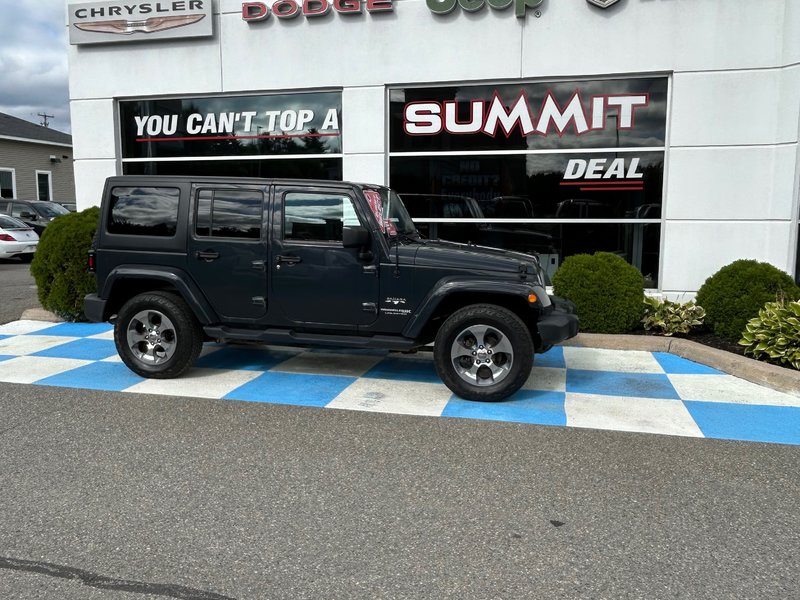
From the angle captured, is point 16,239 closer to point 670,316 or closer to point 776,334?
point 670,316

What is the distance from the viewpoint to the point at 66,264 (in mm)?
9445

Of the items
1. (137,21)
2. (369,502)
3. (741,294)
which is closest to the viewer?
(369,502)

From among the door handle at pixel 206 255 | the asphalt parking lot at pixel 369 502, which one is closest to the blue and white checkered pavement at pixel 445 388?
the asphalt parking lot at pixel 369 502

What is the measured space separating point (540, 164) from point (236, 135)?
15.9ft

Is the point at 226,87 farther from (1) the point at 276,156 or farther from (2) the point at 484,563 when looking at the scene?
(2) the point at 484,563

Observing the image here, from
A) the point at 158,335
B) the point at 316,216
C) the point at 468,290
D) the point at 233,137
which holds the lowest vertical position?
the point at 158,335

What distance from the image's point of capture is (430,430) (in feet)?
17.3

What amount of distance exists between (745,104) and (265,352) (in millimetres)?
6996

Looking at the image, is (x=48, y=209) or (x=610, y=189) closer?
(x=610, y=189)

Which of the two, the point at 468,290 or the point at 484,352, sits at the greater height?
the point at 468,290

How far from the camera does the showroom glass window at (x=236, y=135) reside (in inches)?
426

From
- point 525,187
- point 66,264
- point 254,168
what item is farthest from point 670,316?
point 66,264

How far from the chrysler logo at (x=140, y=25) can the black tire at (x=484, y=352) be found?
7560mm

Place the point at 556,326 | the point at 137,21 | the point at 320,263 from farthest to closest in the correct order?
1. the point at 137,21
2. the point at 320,263
3. the point at 556,326
